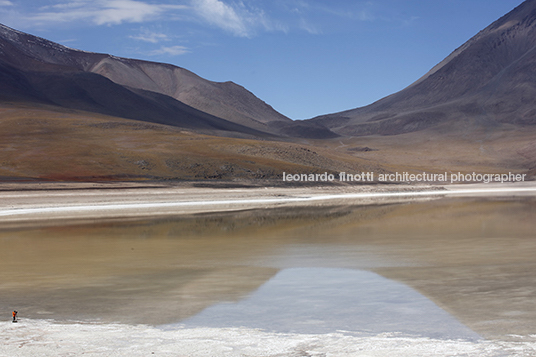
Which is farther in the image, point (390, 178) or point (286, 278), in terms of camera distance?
point (390, 178)

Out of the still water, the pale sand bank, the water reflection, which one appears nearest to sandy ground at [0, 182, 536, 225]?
the still water

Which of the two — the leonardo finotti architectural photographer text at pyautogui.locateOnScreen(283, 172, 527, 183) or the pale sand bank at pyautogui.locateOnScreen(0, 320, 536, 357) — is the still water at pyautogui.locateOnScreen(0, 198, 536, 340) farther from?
the leonardo finotti architectural photographer text at pyautogui.locateOnScreen(283, 172, 527, 183)

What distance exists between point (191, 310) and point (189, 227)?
13683 millimetres

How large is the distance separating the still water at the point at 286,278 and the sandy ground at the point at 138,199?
28.1ft

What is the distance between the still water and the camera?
25.9 feet

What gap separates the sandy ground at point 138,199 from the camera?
95.4 feet

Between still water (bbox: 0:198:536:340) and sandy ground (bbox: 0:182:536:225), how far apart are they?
28.1 ft

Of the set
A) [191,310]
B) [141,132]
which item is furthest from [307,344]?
[141,132]

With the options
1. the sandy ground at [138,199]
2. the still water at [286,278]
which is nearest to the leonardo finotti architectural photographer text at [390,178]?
the sandy ground at [138,199]

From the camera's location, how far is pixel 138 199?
36438mm

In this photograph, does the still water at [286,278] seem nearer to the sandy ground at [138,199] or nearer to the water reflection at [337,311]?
the water reflection at [337,311]

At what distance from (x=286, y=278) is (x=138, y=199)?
26926 millimetres

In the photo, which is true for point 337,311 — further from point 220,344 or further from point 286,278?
point 286,278

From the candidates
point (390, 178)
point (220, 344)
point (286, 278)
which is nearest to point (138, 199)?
point (286, 278)
